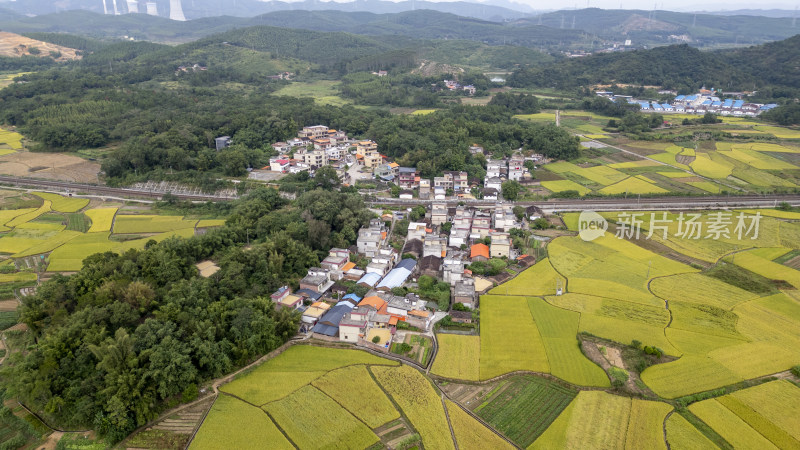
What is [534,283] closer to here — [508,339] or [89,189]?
[508,339]

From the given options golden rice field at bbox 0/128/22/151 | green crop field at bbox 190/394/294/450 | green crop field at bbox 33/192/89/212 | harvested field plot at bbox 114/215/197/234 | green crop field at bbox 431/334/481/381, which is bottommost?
green crop field at bbox 190/394/294/450

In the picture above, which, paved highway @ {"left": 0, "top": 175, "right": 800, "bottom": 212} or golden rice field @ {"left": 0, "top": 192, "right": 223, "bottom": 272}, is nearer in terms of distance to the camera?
golden rice field @ {"left": 0, "top": 192, "right": 223, "bottom": 272}

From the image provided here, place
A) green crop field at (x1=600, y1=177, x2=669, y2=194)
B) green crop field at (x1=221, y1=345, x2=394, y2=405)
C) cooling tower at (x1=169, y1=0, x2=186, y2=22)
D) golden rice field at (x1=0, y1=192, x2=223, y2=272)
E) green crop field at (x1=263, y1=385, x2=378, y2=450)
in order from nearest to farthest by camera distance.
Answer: green crop field at (x1=263, y1=385, x2=378, y2=450)
green crop field at (x1=221, y1=345, x2=394, y2=405)
golden rice field at (x1=0, y1=192, x2=223, y2=272)
green crop field at (x1=600, y1=177, x2=669, y2=194)
cooling tower at (x1=169, y1=0, x2=186, y2=22)

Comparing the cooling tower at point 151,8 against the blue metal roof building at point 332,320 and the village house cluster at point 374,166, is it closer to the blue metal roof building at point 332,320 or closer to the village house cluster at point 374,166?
the village house cluster at point 374,166

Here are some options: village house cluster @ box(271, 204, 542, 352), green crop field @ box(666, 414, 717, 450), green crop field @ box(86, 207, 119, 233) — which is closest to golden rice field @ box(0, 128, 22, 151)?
green crop field @ box(86, 207, 119, 233)

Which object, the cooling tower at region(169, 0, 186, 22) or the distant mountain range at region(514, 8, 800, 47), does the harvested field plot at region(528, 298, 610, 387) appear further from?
the cooling tower at region(169, 0, 186, 22)

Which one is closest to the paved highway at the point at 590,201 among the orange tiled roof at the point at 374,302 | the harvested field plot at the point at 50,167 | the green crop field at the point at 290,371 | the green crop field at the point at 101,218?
the harvested field plot at the point at 50,167
